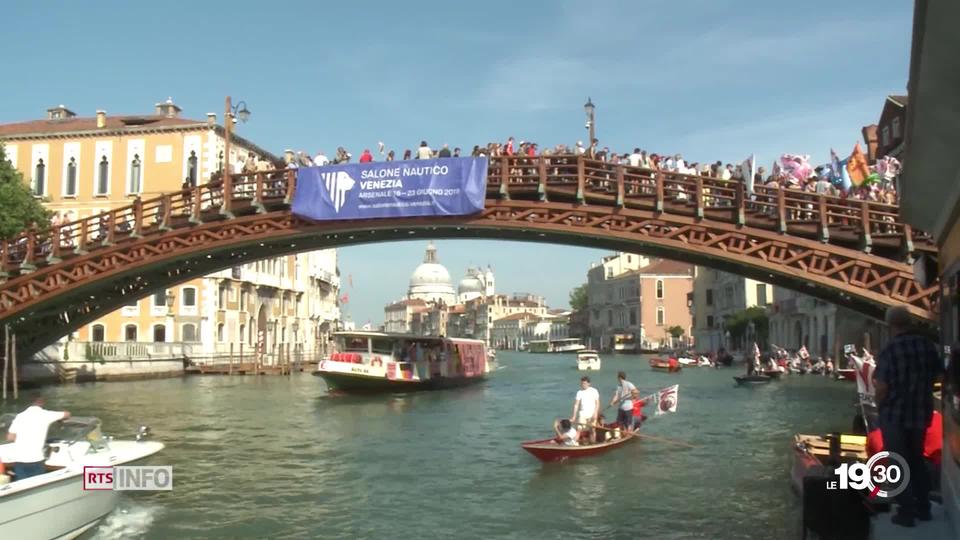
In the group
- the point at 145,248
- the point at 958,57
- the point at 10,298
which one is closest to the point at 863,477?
the point at 958,57

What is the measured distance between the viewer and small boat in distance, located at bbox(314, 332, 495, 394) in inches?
1316

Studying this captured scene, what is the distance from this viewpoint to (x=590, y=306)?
5197 inches

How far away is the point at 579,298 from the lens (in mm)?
149125

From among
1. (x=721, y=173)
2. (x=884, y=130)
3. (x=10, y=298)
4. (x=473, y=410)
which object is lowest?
(x=473, y=410)

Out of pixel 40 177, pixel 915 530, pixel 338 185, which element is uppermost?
pixel 40 177

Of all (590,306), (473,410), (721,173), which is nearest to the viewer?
(721,173)

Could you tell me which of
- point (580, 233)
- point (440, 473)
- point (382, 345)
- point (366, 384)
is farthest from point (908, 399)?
point (382, 345)

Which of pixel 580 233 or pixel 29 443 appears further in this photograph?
pixel 580 233

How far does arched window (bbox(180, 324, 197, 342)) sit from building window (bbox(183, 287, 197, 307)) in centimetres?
122

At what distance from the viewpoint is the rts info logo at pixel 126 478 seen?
10398 mm

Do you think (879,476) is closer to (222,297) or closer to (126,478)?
(126,478)

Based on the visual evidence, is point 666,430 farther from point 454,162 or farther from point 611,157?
point 454,162

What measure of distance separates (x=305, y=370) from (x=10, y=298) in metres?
31.1

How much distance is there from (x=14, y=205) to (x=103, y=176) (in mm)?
17698
